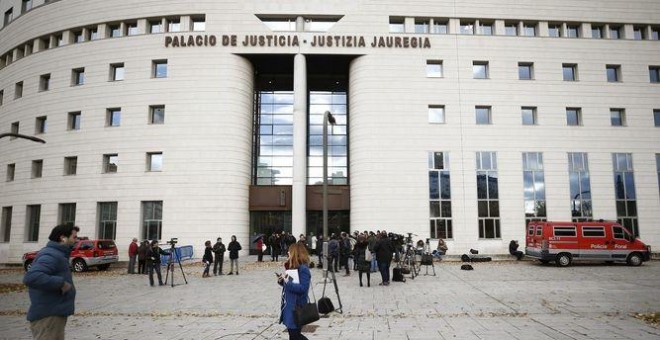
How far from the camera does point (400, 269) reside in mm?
15930

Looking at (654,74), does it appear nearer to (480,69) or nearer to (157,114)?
(480,69)

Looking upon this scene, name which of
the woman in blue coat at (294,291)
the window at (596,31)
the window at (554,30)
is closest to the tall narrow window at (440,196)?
the window at (554,30)

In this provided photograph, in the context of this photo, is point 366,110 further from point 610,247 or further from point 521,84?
point 610,247

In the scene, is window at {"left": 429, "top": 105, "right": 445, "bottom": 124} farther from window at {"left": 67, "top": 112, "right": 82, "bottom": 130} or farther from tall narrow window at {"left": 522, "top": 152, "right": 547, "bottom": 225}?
window at {"left": 67, "top": 112, "right": 82, "bottom": 130}

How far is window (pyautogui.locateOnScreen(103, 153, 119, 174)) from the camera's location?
28.7 metres

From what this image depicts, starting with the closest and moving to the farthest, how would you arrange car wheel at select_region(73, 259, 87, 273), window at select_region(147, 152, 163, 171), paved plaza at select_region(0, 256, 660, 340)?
1. paved plaza at select_region(0, 256, 660, 340)
2. car wheel at select_region(73, 259, 87, 273)
3. window at select_region(147, 152, 163, 171)

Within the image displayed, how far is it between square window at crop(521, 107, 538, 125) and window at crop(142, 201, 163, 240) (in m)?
26.5

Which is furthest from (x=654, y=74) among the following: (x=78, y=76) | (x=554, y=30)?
(x=78, y=76)

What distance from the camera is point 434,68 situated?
29.4m

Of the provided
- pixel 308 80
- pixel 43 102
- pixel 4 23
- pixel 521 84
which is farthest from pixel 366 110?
pixel 4 23

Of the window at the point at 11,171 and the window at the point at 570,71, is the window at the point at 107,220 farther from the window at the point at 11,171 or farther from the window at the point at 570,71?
the window at the point at 570,71

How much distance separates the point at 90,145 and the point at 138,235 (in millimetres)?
7647

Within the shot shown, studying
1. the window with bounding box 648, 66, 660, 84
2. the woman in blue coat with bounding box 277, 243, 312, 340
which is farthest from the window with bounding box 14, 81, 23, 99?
the window with bounding box 648, 66, 660, 84

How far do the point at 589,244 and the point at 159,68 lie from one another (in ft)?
98.3
